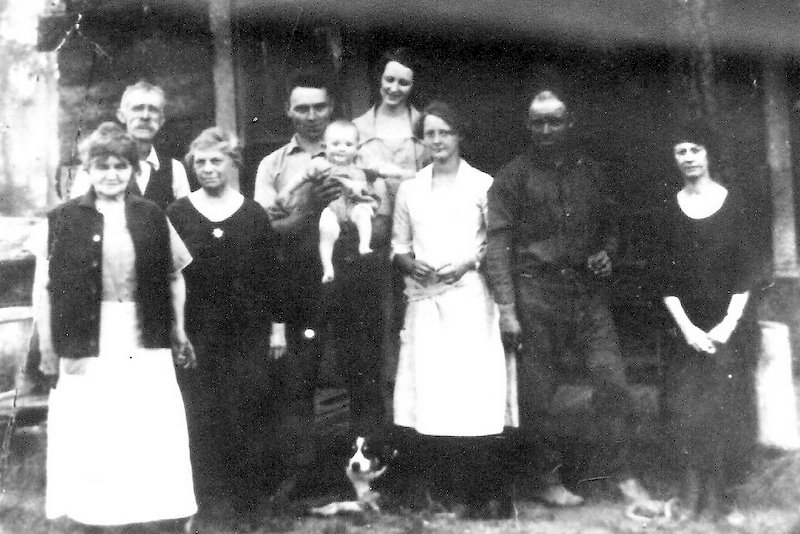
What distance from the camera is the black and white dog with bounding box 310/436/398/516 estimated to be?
455 centimetres

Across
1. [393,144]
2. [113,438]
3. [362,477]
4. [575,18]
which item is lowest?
[362,477]

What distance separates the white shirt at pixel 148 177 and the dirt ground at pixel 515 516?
1.06 m

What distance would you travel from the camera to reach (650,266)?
4.63 meters

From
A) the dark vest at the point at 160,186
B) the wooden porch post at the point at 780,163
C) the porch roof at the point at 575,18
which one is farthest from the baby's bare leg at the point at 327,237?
the wooden porch post at the point at 780,163

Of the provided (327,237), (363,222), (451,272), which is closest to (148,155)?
(327,237)

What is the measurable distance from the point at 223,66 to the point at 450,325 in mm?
1545

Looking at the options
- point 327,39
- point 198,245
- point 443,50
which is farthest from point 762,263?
point 198,245

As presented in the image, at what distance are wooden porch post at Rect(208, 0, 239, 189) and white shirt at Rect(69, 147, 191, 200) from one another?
30cm

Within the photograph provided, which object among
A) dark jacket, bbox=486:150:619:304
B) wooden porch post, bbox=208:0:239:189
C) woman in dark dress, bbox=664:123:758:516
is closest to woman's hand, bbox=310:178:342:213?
wooden porch post, bbox=208:0:239:189

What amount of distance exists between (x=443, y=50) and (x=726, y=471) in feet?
7.60

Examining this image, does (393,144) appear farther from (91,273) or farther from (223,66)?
(91,273)

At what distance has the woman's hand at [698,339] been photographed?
15.0 ft

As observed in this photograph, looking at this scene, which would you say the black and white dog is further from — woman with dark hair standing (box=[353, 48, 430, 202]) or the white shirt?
the white shirt

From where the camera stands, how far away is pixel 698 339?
4.57m
